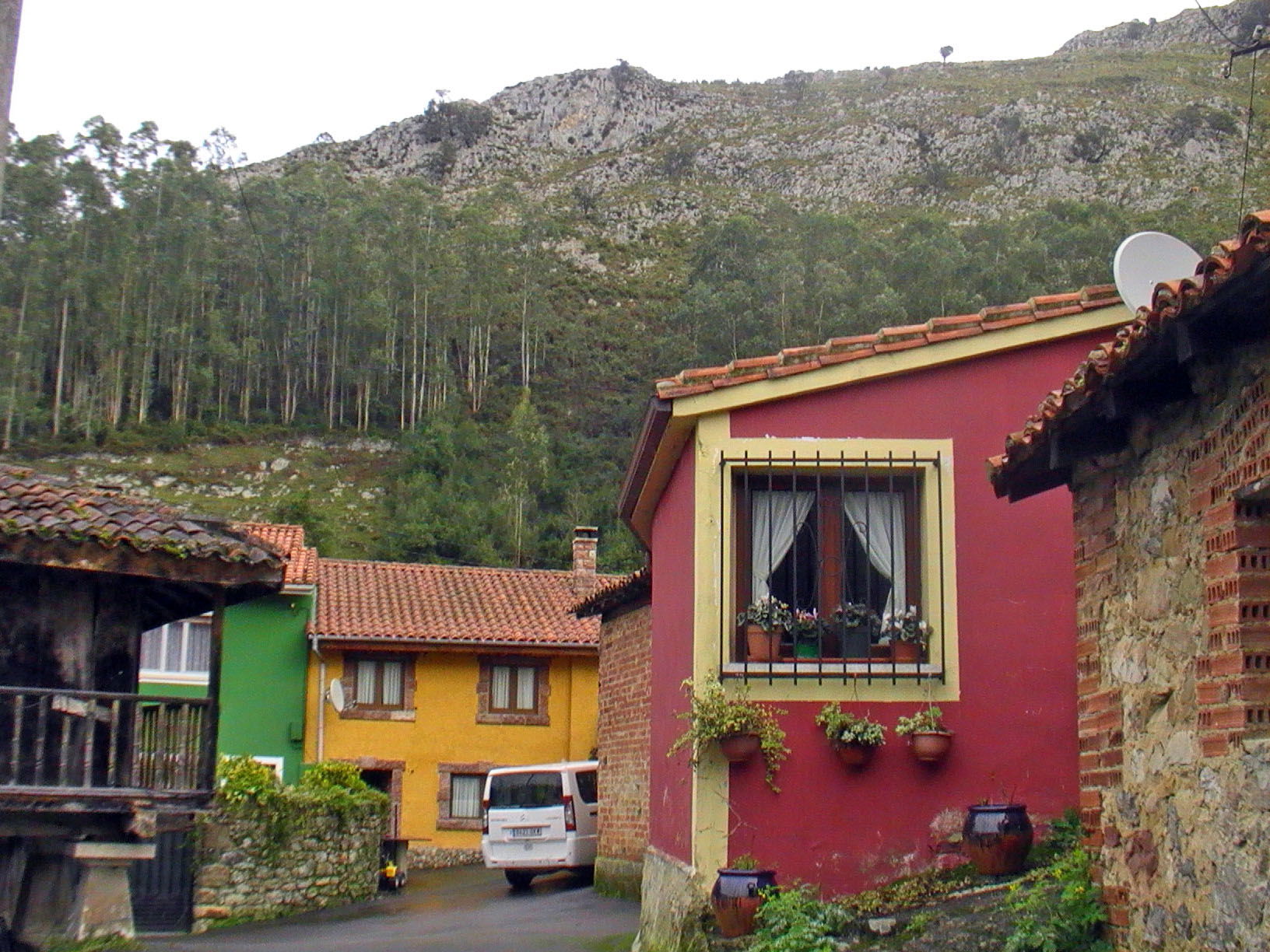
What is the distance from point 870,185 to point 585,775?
8895 centimetres

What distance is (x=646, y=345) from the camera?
237 ft

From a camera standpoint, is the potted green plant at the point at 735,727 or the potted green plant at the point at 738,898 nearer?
the potted green plant at the point at 738,898

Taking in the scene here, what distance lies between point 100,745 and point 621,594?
6515mm

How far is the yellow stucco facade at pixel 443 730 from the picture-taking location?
24.9 metres

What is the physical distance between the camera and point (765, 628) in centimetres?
980

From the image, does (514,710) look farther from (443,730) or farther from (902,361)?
(902,361)

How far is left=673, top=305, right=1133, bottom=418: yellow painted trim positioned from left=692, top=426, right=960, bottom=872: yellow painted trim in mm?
167

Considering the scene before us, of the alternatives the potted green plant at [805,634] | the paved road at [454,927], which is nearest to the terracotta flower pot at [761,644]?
the potted green plant at [805,634]

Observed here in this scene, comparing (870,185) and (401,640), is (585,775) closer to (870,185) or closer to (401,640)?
(401,640)

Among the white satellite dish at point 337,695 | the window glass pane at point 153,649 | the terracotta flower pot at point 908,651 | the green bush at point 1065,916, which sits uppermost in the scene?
the window glass pane at point 153,649

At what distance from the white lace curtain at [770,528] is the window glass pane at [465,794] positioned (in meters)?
16.5

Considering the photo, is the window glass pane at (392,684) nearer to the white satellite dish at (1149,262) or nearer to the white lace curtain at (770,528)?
the white lace curtain at (770,528)

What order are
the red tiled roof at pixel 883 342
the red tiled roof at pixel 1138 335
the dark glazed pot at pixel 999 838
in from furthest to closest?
1. the red tiled roof at pixel 883 342
2. the dark glazed pot at pixel 999 838
3. the red tiled roof at pixel 1138 335

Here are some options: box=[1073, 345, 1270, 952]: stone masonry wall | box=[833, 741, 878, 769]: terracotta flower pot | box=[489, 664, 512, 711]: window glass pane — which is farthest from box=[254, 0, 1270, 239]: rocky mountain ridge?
box=[1073, 345, 1270, 952]: stone masonry wall
